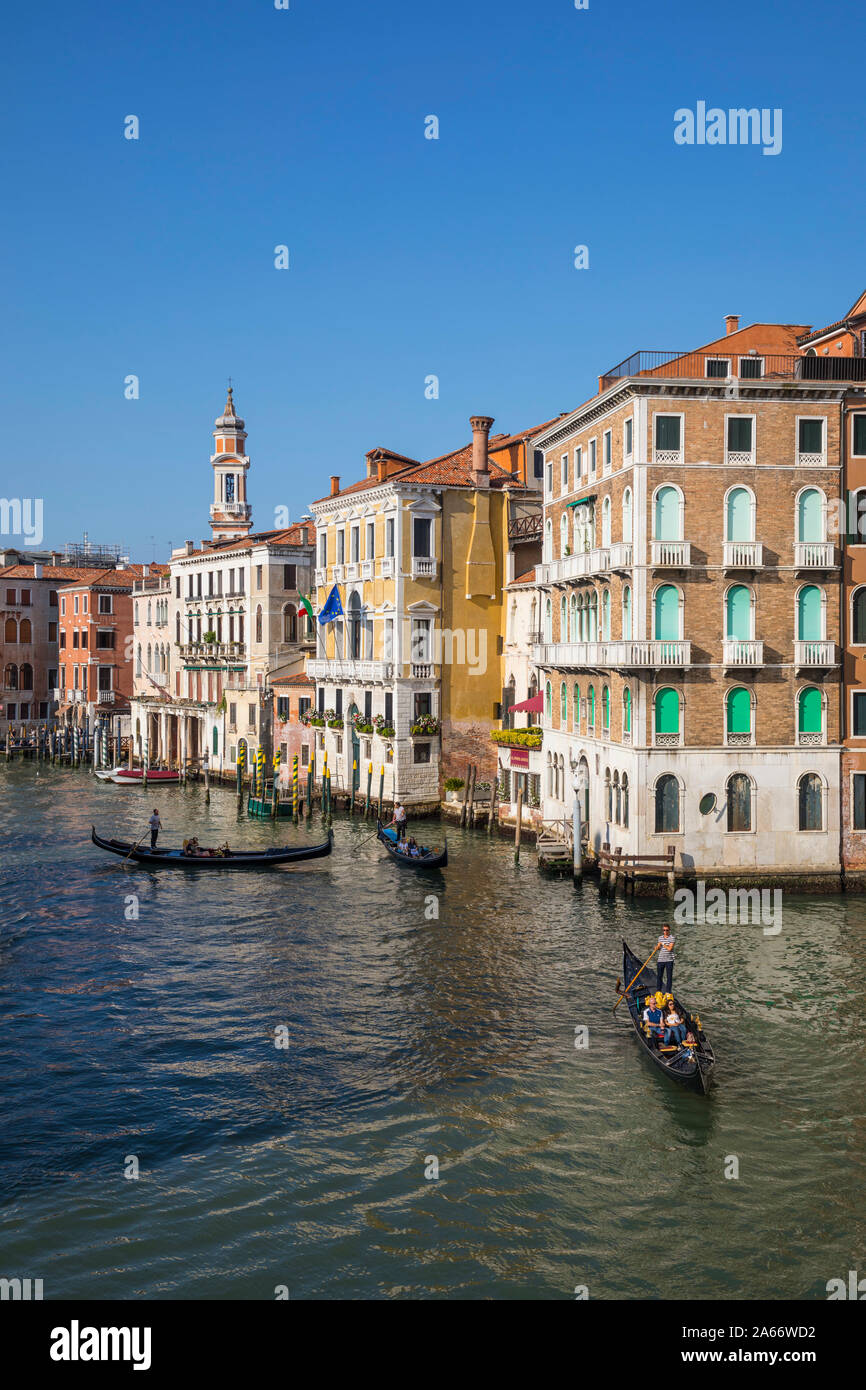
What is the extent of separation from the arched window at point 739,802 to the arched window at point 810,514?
18.1 ft

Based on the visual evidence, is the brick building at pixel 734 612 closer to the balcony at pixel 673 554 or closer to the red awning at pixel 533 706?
the balcony at pixel 673 554

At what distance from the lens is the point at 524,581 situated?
133ft

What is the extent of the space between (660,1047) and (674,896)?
1015cm

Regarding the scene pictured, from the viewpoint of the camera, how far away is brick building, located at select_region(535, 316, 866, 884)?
27.3 metres

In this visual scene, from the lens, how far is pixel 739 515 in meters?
27.5

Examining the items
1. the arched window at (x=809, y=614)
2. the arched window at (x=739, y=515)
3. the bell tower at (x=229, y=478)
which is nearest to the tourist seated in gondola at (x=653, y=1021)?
the arched window at (x=809, y=614)

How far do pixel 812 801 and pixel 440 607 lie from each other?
56.9ft


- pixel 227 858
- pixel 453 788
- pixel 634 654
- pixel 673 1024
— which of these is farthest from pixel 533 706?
pixel 673 1024

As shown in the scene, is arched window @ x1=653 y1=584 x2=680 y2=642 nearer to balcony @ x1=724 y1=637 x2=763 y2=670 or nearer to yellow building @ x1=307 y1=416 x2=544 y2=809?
balcony @ x1=724 y1=637 x2=763 y2=670

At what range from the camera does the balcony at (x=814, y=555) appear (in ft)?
90.2

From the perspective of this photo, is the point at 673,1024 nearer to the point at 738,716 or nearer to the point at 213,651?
the point at 738,716
